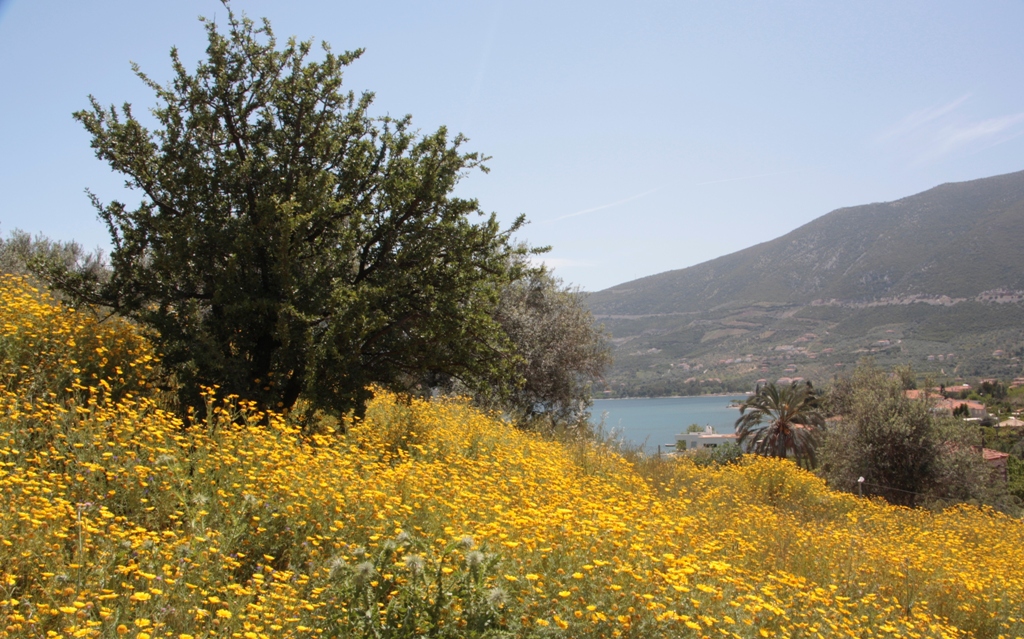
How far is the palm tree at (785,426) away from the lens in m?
34.4

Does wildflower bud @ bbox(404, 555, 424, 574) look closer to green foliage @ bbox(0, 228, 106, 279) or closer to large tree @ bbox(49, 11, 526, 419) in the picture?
large tree @ bbox(49, 11, 526, 419)

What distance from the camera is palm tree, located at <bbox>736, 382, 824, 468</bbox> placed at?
113ft

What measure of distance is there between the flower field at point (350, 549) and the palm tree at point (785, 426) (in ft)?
88.2

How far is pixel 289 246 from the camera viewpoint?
8719mm

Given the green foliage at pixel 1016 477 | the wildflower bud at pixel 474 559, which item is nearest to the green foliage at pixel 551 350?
the wildflower bud at pixel 474 559

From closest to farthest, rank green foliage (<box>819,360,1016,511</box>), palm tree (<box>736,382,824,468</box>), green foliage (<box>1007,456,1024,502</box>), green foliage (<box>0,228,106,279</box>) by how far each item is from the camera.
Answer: green foliage (<box>0,228,106,279</box>), green foliage (<box>819,360,1016,511</box>), palm tree (<box>736,382,824,468</box>), green foliage (<box>1007,456,1024,502</box>)

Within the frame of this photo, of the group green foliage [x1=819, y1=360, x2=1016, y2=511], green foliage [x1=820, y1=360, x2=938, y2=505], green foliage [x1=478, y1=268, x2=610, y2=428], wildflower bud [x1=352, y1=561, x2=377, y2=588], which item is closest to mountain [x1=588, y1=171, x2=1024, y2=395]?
green foliage [x1=819, y1=360, x2=1016, y2=511]

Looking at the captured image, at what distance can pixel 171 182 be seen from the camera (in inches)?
354

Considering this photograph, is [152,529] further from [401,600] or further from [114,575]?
[401,600]

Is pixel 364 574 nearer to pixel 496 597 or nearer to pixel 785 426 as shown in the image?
pixel 496 597

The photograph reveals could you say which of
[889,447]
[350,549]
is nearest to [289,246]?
[350,549]

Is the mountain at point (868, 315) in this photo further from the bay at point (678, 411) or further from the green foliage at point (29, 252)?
the green foliage at point (29, 252)

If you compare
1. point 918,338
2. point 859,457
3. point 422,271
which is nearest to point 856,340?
point 918,338

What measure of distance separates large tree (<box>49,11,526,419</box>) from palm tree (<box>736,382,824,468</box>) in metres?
28.1
